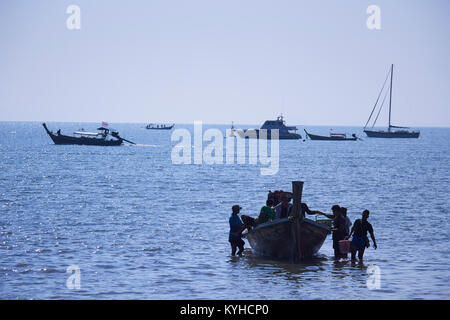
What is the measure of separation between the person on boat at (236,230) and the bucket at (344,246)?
309 centimetres

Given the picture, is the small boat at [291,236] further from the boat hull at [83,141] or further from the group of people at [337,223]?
the boat hull at [83,141]

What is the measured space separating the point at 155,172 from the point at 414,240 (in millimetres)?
51616

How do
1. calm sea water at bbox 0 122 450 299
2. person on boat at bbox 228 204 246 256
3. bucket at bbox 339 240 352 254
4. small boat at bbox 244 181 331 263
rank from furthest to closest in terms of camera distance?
person on boat at bbox 228 204 246 256 < bucket at bbox 339 240 352 254 < small boat at bbox 244 181 331 263 < calm sea water at bbox 0 122 450 299

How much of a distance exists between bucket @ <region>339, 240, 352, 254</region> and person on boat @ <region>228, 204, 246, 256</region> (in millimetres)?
Answer: 3091

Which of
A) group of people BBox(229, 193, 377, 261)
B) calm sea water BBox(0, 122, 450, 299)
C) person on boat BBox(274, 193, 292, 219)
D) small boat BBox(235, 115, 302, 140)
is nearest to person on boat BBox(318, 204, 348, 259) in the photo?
group of people BBox(229, 193, 377, 261)

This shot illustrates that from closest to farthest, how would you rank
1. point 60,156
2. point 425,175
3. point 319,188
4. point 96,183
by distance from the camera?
point 319,188 → point 96,183 → point 425,175 → point 60,156

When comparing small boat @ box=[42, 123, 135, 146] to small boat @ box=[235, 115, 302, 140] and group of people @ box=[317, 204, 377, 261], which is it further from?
group of people @ box=[317, 204, 377, 261]

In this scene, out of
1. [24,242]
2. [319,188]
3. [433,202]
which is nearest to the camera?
[24,242]

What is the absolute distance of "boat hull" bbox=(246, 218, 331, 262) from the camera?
20.7 meters

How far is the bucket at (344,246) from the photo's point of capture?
2119 centimetres

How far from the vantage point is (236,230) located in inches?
866

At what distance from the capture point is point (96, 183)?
2345 inches
